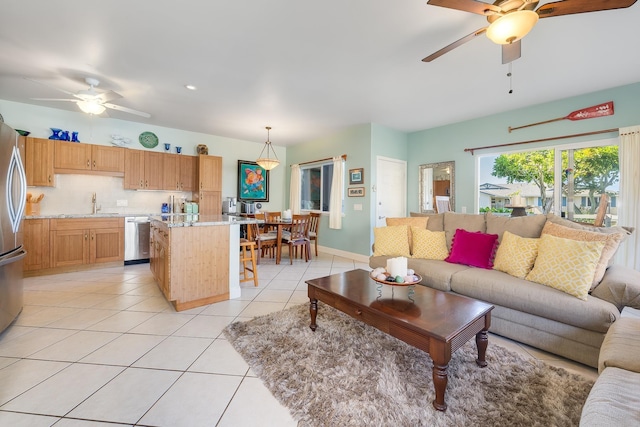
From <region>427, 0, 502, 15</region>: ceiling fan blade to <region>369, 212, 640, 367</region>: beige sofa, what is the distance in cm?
199

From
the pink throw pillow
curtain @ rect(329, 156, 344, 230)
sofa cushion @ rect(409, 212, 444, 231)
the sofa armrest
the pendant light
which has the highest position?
the pendant light

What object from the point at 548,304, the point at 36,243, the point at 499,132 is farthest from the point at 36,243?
the point at 499,132

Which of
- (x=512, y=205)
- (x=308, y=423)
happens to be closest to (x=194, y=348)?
(x=308, y=423)

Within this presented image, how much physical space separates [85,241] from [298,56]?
4.27 metres

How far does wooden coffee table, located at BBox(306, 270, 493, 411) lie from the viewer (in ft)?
4.51

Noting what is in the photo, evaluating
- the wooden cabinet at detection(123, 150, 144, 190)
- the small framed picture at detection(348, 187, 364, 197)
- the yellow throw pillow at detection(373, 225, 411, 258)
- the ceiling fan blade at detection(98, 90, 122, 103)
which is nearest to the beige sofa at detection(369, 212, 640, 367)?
the yellow throw pillow at detection(373, 225, 411, 258)

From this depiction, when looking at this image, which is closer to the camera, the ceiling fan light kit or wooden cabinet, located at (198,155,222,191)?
the ceiling fan light kit

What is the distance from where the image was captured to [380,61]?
9.03ft

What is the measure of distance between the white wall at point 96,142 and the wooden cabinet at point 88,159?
35 cm

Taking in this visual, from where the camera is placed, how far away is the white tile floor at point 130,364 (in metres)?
1.37

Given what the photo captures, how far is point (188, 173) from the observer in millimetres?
5336

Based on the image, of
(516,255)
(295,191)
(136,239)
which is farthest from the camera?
(295,191)

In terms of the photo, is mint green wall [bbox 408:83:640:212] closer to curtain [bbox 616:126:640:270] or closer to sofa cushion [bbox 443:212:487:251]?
curtain [bbox 616:126:640:270]

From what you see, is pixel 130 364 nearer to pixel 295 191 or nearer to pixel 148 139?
pixel 148 139
